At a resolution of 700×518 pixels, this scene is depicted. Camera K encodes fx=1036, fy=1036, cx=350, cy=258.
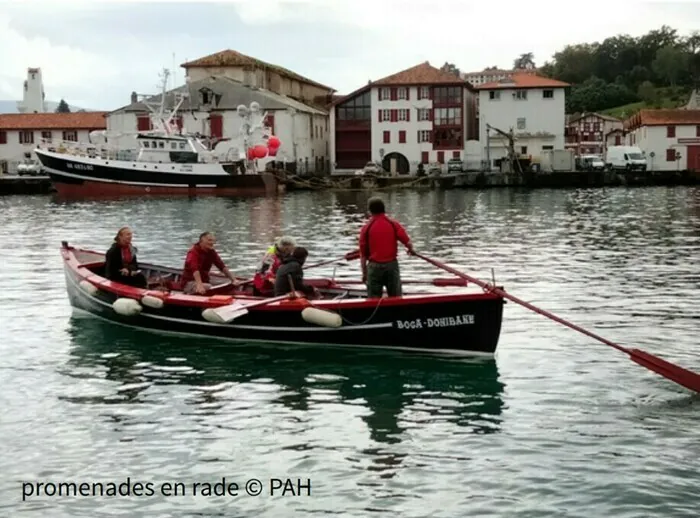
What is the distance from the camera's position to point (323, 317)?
53.8 feet

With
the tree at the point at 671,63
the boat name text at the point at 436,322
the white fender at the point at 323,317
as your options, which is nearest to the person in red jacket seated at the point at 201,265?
the white fender at the point at 323,317

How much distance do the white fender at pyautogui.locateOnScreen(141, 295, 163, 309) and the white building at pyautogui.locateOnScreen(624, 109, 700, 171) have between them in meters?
88.8

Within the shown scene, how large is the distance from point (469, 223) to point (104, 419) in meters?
34.1

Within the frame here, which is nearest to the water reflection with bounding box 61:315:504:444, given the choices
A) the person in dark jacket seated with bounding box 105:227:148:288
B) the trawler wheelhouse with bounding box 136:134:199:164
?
the person in dark jacket seated with bounding box 105:227:148:288

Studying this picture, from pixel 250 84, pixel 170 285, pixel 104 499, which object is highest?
pixel 250 84

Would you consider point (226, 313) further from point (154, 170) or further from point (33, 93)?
point (33, 93)

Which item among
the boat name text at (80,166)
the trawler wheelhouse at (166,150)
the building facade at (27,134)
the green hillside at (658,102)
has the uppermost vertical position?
the green hillside at (658,102)

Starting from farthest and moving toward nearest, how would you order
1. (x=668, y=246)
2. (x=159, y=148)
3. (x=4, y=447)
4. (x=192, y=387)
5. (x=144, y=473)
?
(x=159, y=148) → (x=668, y=246) → (x=192, y=387) → (x=4, y=447) → (x=144, y=473)

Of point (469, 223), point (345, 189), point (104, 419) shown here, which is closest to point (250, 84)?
point (345, 189)

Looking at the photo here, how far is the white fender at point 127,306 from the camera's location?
18391 mm

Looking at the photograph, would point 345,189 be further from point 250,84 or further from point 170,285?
point 170,285

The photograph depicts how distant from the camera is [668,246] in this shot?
113 ft

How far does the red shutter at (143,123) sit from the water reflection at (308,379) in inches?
3129

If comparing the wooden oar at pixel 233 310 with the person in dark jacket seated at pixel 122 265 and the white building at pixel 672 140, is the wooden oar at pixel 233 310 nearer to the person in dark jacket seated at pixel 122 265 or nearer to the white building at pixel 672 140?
the person in dark jacket seated at pixel 122 265
